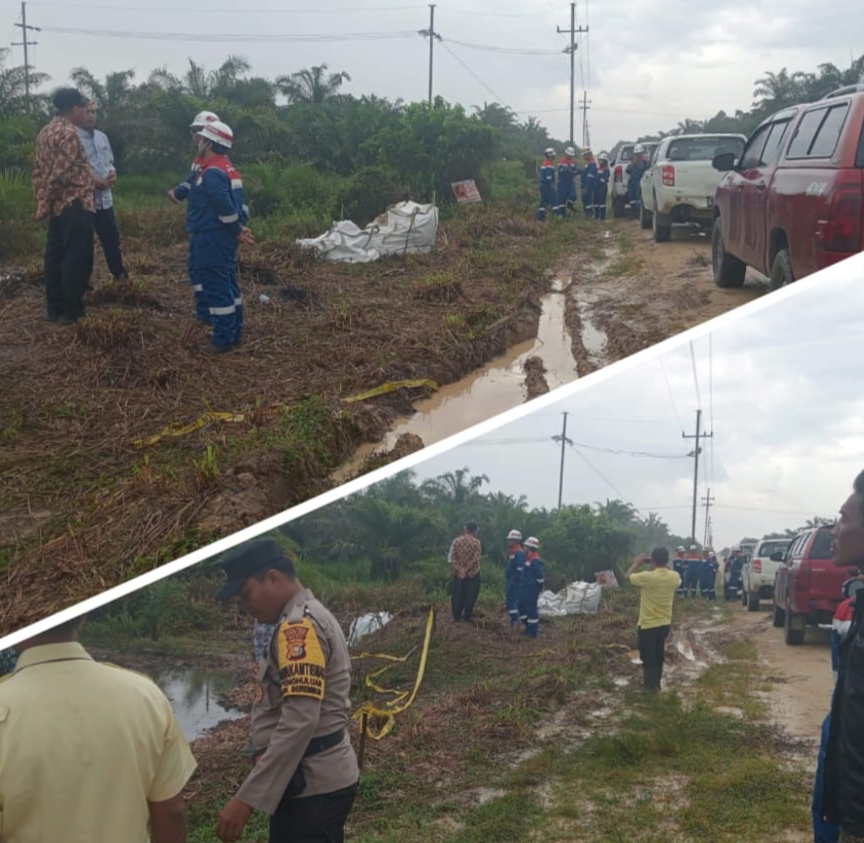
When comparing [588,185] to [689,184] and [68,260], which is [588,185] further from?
[68,260]

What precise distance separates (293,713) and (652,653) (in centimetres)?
79

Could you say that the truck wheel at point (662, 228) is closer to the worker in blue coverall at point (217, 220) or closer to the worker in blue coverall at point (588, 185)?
the worker in blue coverall at point (588, 185)

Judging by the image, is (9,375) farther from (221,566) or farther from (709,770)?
(709,770)

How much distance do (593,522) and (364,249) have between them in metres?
7.11

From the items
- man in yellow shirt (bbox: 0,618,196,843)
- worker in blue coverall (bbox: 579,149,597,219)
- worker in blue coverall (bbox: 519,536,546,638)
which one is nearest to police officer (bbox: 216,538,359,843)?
man in yellow shirt (bbox: 0,618,196,843)

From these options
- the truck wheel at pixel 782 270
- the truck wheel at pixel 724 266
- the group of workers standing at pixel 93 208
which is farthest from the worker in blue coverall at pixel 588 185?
the truck wheel at pixel 782 270

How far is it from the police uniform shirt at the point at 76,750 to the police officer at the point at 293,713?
187 mm

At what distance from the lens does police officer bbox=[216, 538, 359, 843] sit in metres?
2.02

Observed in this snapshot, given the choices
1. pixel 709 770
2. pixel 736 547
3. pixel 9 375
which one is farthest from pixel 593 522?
pixel 9 375

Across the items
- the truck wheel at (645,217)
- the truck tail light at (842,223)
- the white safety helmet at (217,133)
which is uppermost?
the white safety helmet at (217,133)

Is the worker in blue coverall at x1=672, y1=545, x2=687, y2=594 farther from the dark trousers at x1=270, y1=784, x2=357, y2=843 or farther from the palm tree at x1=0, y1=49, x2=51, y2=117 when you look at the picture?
the palm tree at x1=0, y1=49, x2=51, y2=117

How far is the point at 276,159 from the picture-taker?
298 inches

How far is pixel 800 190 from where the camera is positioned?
453cm

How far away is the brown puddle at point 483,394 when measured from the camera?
537cm
